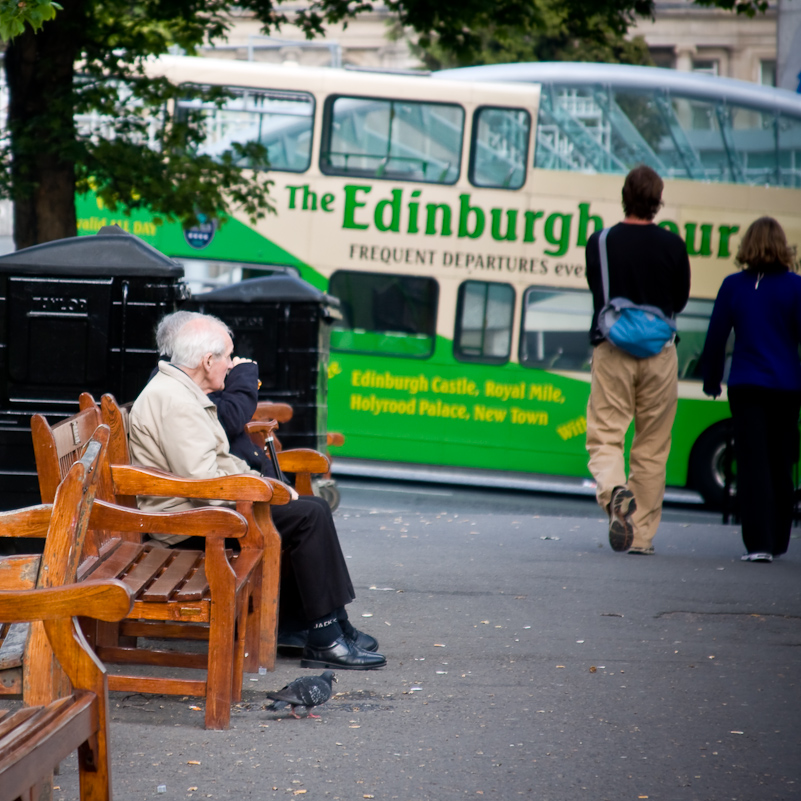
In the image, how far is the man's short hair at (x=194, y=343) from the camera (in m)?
4.24

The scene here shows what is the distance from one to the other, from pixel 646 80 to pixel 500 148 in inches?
65.0

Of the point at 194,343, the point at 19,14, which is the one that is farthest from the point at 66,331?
the point at 19,14

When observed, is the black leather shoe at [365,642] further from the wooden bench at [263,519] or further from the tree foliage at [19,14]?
the tree foliage at [19,14]

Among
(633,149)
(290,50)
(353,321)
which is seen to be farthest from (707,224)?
(290,50)

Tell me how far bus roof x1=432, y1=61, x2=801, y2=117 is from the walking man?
5804 mm

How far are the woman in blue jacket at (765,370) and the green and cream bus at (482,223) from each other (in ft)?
17.2

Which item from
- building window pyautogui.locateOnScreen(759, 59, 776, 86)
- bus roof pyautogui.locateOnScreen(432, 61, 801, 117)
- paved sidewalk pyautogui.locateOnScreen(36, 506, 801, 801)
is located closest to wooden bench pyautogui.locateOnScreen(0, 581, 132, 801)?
paved sidewalk pyautogui.locateOnScreen(36, 506, 801, 801)

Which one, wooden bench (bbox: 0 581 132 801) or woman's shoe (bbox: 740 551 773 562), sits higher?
wooden bench (bbox: 0 581 132 801)

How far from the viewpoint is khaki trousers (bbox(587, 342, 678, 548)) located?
646cm

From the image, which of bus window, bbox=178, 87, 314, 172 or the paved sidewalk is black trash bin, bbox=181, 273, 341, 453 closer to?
the paved sidewalk

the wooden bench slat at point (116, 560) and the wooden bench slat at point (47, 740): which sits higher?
the wooden bench slat at point (47, 740)

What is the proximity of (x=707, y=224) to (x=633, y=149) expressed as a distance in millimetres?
1054

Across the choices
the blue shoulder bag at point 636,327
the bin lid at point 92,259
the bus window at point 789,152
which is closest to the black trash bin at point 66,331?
the bin lid at point 92,259

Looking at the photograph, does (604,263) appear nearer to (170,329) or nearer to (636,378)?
(636,378)
